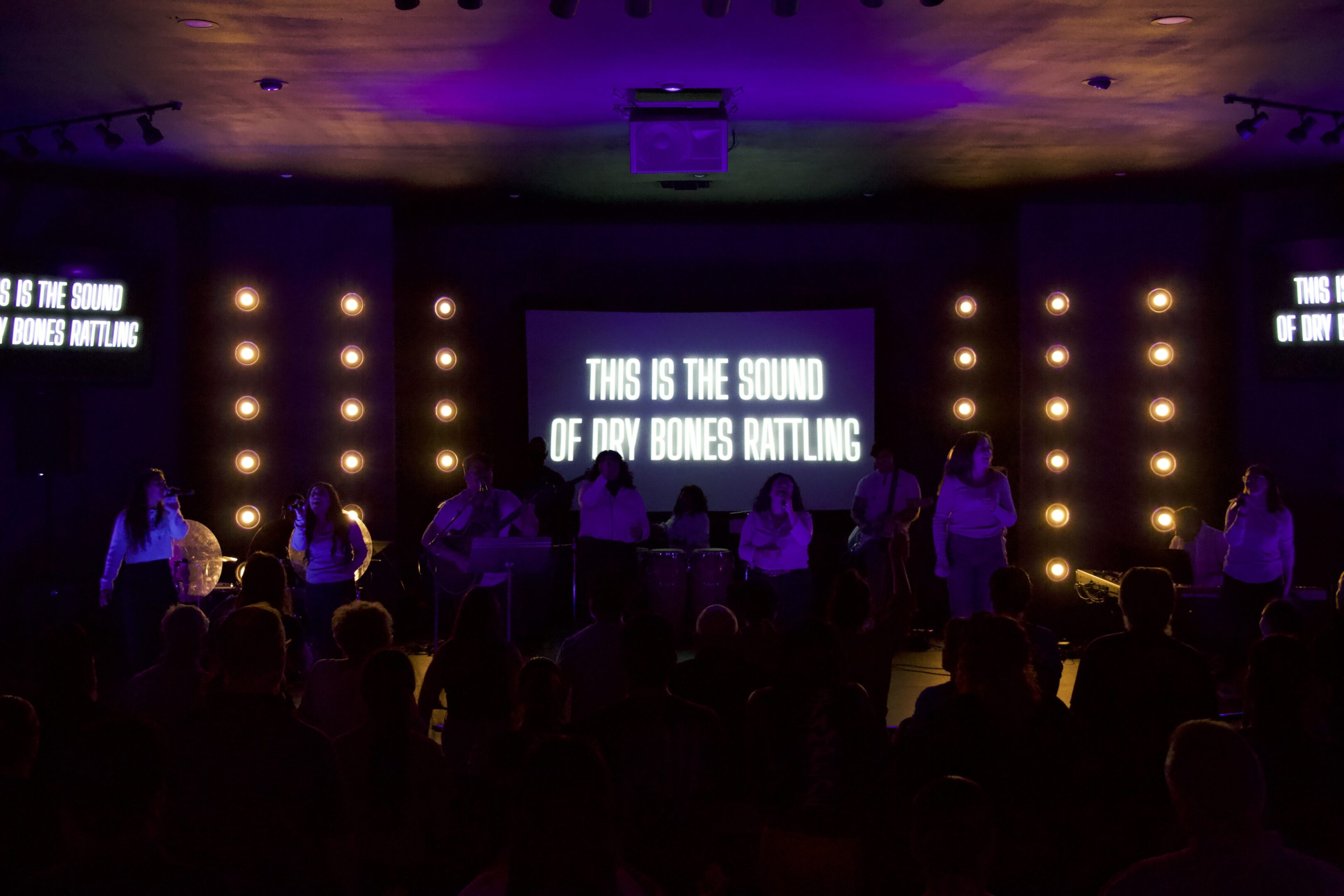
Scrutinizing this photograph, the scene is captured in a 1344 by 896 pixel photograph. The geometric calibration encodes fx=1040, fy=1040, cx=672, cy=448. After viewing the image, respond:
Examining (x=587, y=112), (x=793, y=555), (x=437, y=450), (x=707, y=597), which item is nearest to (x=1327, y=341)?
(x=793, y=555)

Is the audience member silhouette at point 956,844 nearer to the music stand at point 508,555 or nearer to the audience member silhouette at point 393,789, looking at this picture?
the audience member silhouette at point 393,789

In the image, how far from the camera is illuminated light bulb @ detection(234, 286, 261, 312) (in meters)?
9.00

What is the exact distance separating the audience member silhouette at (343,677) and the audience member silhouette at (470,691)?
219 millimetres

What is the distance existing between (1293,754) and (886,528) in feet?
17.6

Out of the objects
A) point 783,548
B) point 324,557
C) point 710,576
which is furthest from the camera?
point 710,576

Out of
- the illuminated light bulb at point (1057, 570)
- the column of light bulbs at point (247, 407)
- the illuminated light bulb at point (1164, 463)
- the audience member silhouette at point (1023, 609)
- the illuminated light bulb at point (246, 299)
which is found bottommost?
the illuminated light bulb at point (1057, 570)

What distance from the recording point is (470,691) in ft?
11.1

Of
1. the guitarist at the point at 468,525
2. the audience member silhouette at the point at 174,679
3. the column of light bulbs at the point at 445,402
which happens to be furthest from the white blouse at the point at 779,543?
the audience member silhouette at the point at 174,679

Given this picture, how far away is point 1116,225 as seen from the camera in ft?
29.8

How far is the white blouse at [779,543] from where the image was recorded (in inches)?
278

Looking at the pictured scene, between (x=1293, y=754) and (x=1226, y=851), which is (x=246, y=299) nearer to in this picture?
(x=1293, y=754)

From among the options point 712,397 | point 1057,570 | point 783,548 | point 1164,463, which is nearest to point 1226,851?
point 783,548

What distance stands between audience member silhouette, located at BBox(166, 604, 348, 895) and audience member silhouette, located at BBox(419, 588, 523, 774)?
757mm

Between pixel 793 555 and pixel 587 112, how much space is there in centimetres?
321
